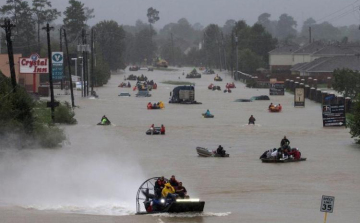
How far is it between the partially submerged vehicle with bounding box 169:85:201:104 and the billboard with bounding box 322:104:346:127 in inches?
1187

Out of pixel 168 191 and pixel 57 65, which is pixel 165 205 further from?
pixel 57 65

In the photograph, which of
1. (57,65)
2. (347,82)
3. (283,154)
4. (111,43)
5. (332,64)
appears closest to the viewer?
(283,154)

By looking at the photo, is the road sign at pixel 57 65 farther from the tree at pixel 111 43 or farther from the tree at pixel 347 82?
the tree at pixel 111 43

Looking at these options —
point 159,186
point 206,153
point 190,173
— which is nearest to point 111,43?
point 206,153

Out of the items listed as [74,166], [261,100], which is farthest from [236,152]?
[261,100]

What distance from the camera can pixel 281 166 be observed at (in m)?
42.9

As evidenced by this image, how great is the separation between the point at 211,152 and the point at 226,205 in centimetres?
1446

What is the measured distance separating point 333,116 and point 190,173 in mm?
25428

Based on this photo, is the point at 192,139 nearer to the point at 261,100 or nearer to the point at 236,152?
the point at 236,152

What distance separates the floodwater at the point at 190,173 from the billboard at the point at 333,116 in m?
1.20

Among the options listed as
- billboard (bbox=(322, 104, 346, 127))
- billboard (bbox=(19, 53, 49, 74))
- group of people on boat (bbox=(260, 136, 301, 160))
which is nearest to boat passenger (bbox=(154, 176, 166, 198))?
group of people on boat (bbox=(260, 136, 301, 160))

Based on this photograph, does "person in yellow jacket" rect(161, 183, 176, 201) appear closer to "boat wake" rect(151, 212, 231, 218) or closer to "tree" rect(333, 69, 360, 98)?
"boat wake" rect(151, 212, 231, 218)

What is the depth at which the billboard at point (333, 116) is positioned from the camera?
63.3 metres

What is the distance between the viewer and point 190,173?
133 feet
